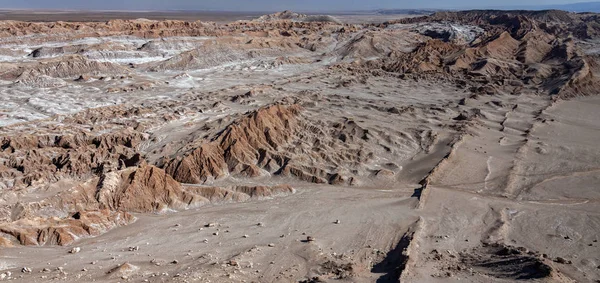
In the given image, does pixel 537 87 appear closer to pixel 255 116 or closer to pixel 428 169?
pixel 428 169

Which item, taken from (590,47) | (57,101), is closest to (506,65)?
(590,47)

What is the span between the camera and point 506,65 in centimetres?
7125

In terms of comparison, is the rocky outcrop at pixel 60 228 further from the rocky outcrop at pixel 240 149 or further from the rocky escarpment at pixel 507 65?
the rocky escarpment at pixel 507 65

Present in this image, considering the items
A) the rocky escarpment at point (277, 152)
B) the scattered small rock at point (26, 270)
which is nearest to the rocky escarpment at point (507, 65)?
the rocky escarpment at point (277, 152)

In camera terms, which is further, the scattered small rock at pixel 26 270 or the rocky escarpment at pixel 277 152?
the rocky escarpment at pixel 277 152

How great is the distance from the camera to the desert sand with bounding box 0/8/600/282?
711 inches

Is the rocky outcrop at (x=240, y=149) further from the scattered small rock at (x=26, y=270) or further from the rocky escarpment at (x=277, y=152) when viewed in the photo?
the scattered small rock at (x=26, y=270)

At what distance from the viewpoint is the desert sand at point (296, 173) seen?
711 inches

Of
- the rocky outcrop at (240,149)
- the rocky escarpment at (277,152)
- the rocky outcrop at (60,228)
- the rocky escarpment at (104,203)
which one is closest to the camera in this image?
the rocky outcrop at (60,228)

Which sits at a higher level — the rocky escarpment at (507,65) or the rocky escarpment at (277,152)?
the rocky escarpment at (507,65)

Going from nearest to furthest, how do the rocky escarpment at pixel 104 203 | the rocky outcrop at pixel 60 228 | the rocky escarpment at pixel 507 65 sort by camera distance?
the rocky outcrop at pixel 60 228, the rocky escarpment at pixel 104 203, the rocky escarpment at pixel 507 65

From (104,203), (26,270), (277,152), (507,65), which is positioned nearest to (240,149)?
(277,152)

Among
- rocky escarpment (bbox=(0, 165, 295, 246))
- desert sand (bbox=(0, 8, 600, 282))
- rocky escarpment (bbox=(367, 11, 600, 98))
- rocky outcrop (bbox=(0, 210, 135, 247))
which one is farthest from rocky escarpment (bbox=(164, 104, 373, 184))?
rocky escarpment (bbox=(367, 11, 600, 98))

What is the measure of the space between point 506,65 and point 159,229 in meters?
64.4
